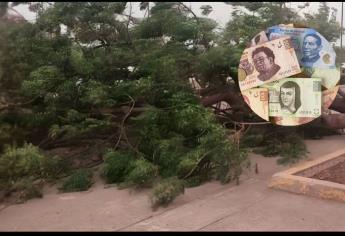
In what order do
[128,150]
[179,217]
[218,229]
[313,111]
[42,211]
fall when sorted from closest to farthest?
[218,229] → [179,217] → [42,211] → [313,111] → [128,150]

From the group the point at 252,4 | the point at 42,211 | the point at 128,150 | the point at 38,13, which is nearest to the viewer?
the point at 42,211

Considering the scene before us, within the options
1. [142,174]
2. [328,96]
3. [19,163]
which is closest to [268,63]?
[328,96]

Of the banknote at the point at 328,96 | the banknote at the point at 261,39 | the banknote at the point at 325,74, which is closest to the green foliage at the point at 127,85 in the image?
the banknote at the point at 261,39

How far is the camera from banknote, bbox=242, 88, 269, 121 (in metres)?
5.75

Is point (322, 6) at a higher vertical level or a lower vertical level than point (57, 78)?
higher

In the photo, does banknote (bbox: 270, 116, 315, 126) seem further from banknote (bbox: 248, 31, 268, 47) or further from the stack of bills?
banknote (bbox: 248, 31, 268, 47)

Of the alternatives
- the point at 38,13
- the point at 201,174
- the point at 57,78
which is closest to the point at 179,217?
the point at 201,174

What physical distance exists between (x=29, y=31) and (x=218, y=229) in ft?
13.3

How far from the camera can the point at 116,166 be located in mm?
5770

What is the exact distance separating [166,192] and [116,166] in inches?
46.7

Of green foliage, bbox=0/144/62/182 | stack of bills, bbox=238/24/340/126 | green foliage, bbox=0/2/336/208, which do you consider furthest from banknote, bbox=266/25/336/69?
green foliage, bbox=0/144/62/182

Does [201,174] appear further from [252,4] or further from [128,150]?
A: [252,4]

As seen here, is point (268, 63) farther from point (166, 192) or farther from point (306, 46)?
point (166, 192)

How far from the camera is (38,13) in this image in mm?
7043
